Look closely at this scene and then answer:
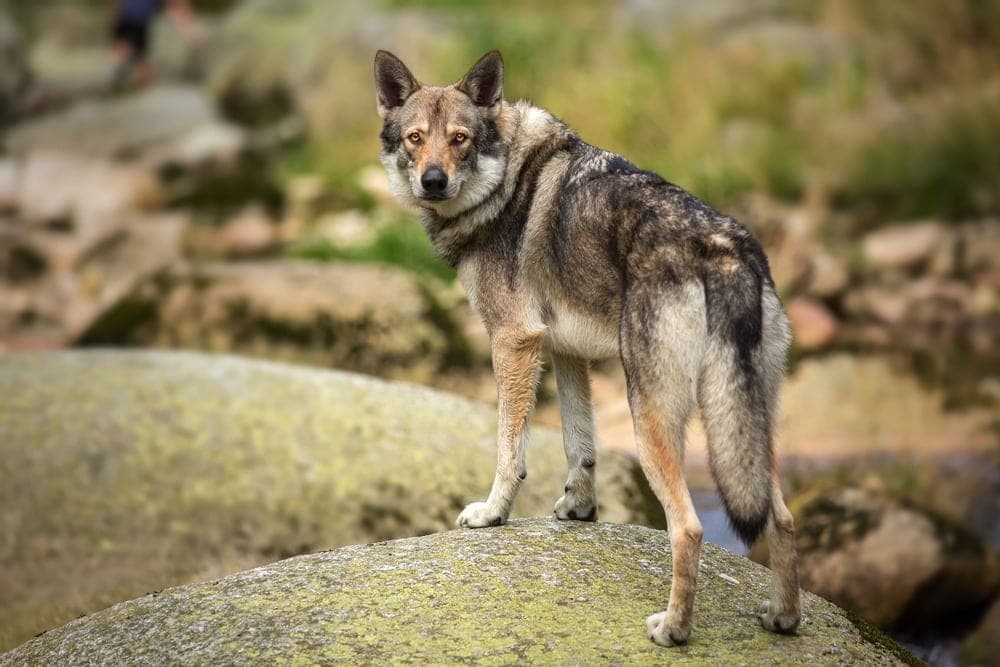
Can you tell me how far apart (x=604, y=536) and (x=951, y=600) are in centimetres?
392

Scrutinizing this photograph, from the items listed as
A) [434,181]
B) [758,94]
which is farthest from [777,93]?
[434,181]

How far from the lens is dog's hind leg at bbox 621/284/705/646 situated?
5051 millimetres

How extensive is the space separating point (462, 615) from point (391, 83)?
3039 mm

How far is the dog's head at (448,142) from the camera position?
20.4 ft

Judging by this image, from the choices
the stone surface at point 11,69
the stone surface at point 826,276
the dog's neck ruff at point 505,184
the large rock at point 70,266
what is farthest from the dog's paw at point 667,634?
the stone surface at point 11,69

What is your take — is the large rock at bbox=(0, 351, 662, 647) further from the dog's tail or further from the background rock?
the dog's tail

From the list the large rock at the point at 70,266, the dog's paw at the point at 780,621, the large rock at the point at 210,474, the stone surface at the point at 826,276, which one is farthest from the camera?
the large rock at the point at 70,266

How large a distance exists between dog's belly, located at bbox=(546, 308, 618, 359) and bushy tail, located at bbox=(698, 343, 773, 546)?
2.44ft

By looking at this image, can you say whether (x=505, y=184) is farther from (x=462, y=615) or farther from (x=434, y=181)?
(x=462, y=615)

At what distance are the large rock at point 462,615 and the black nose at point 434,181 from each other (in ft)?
5.79

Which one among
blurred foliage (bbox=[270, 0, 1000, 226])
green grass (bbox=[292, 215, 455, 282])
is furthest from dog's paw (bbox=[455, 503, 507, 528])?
blurred foliage (bbox=[270, 0, 1000, 226])

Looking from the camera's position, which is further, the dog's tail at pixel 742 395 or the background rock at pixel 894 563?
the background rock at pixel 894 563

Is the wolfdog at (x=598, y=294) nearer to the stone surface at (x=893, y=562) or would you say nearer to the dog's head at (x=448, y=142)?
the dog's head at (x=448, y=142)

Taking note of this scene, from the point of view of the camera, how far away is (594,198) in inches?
228
